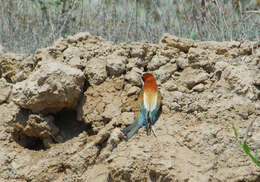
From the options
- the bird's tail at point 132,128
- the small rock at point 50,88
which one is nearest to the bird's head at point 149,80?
the bird's tail at point 132,128

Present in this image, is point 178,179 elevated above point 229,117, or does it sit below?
below

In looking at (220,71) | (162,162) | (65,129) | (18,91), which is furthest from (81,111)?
(220,71)

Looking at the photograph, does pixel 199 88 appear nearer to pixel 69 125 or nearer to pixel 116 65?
pixel 116 65

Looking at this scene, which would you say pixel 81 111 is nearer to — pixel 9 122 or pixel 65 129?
pixel 65 129

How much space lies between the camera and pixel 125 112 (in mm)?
2893

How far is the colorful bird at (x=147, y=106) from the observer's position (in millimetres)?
2754

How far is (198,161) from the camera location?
2.50 m

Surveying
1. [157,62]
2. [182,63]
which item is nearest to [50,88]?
[157,62]

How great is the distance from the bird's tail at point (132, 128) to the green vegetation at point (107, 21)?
4.36 ft

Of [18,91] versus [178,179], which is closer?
[178,179]

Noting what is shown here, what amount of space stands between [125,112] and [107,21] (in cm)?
157

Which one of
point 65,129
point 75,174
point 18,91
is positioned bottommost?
point 75,174

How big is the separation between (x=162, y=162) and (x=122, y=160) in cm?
25

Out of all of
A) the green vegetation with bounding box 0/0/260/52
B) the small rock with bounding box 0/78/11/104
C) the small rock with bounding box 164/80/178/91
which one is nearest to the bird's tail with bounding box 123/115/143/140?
the small rock with bounding box 164/80/178/91
